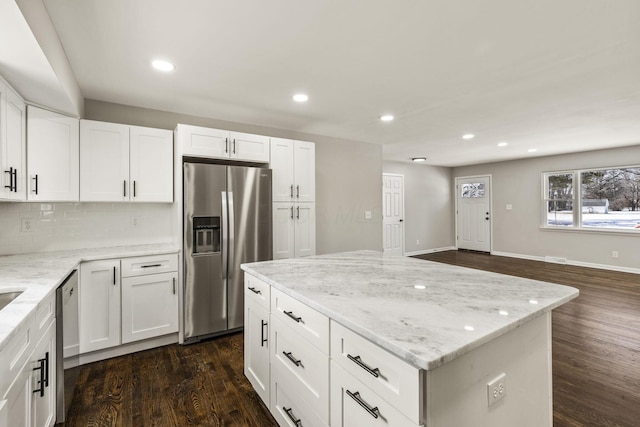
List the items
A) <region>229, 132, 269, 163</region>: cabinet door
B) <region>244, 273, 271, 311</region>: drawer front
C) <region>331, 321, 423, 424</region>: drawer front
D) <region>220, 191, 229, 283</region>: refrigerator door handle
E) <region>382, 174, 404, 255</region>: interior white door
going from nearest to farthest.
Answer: <region>331, 321, 423, 424</region>: drawer front < <region>244, 273, 271, 311</region>: drawer front < <region>220, 191, 229, 283</region>: refrigerator door handle < <region>229, 132, 269, 163</region>: cabinet door < <region>382, 174, 404, 255</region>: interior white door

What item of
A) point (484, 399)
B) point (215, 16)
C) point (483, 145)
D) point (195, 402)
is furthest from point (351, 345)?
point (483, 145)

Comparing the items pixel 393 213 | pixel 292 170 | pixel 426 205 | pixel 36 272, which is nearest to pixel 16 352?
pixel 36 272

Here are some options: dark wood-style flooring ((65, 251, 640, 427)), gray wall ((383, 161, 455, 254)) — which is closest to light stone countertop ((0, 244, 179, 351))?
dark wood-style flooring ((65, 251, 640, 427))

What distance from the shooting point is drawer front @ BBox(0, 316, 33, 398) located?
107cm

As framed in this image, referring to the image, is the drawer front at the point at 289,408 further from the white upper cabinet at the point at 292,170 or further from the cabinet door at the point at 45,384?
the white upper cabinet at the point at 292,170

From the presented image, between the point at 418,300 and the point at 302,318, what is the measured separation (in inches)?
21.7

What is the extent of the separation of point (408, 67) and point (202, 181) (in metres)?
2.06

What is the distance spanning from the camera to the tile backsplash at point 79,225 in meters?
2.59

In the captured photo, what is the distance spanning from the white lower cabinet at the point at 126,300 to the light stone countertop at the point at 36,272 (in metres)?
0.10

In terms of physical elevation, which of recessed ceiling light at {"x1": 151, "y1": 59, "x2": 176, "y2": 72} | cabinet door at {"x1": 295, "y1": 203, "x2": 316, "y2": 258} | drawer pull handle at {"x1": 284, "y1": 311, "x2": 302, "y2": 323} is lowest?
drawer pull handle at {"x1": 284, "y1": 311, "x2": 302, "y2": 323}

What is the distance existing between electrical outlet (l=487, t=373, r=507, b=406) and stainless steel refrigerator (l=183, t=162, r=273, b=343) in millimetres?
2449

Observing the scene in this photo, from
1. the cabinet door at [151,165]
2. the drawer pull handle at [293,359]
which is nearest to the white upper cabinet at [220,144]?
the cabinet door at [151,165]

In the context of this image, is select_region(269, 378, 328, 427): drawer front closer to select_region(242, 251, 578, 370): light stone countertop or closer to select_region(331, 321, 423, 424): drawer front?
select_region(331, 321, 423, 424): drawer front

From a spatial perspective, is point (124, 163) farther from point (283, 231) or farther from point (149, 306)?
point (283, 231)
